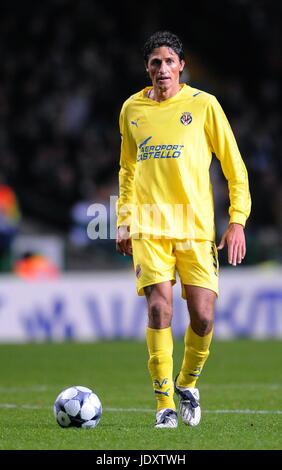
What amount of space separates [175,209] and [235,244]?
1.24 ft

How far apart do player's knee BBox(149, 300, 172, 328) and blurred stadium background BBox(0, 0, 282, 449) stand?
0.56 meters

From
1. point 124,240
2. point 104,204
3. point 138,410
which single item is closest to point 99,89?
point 104,204

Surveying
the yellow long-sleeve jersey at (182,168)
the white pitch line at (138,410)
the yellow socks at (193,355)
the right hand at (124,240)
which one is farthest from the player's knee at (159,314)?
the white pitch line at (138,410)

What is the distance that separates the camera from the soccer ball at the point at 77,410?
591 centimetres

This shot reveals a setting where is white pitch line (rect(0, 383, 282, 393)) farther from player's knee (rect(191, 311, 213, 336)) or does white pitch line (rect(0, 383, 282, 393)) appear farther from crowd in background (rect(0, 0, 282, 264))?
crowd in background (rect(0, 0, 282, 264))

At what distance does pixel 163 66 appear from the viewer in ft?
19.5

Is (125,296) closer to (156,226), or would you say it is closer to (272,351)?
(272,351)

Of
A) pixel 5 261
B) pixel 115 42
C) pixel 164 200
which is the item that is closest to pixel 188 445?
pixel 164 200

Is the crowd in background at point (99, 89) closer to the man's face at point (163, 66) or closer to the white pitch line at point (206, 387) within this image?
the white pitch line at point (206, 387)

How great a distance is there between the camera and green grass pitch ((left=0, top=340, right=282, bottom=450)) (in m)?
5.30

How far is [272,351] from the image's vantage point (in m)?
11.9

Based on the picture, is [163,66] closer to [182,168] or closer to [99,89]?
[182,168]

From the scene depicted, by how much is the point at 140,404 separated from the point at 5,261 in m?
7.55

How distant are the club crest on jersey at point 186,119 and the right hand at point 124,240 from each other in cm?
66
